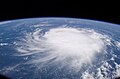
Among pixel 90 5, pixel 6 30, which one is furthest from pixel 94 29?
pixel 6 30

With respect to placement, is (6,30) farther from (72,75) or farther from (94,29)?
(72,75)

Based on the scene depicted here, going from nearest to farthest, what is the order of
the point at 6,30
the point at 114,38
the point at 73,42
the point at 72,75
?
the point at 72,75, the point at 73,42, the point at 114,38, the point at 6,30

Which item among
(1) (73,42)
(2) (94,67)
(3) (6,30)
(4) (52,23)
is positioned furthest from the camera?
(4) (52,23)

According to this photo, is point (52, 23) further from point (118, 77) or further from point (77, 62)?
point (118, 77)

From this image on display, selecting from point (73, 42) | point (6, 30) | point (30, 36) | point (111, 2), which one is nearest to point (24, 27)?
point (6, 30)

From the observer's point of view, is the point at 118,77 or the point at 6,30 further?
the point at 6,30

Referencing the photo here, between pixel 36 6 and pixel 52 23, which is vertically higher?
pixel 36 6
